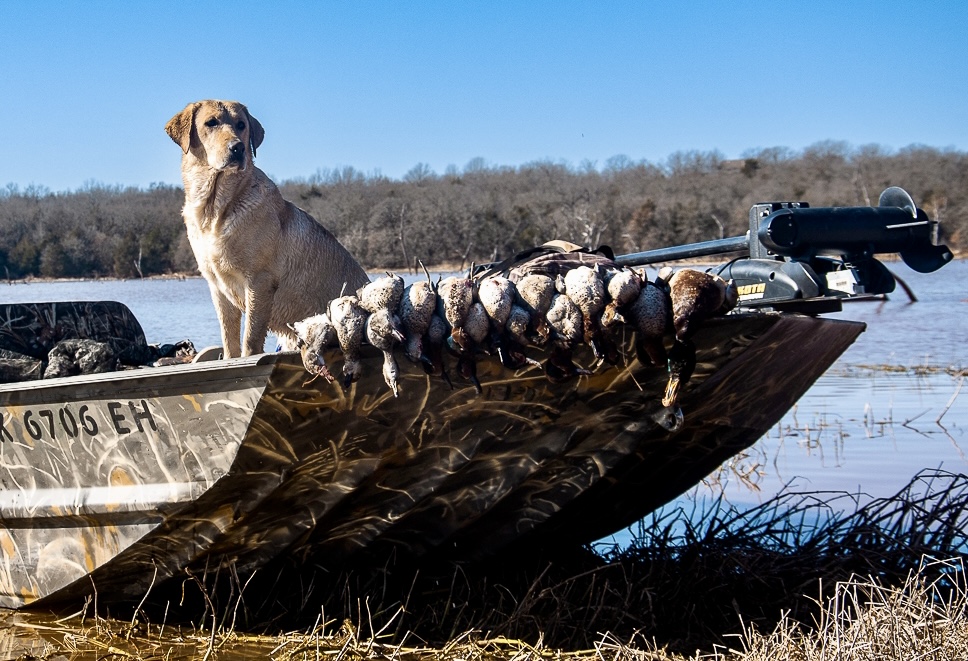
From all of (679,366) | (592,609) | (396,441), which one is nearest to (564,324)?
(679,366)

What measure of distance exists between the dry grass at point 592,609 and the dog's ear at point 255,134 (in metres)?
2.26

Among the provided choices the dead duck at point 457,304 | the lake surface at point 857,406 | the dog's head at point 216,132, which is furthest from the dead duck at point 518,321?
the dog's head at point 216,132

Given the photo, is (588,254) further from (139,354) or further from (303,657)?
(139,354)

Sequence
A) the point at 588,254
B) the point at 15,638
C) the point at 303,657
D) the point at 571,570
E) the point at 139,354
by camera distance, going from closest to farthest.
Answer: the point at 588,254
the point at 303,657
the point at 15,638
the point at 571,570
the point at 139,354

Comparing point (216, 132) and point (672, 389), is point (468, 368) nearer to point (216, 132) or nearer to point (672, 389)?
point (672, 389)

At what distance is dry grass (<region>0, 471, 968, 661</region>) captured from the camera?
429 centimetres

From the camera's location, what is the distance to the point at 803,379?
4676mm

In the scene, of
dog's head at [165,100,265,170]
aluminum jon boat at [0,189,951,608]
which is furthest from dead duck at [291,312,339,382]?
dog's head at [165,100,265,170]

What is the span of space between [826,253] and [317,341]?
2.10 meters

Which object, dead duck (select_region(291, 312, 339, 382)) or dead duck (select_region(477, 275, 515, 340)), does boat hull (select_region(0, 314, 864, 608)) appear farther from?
dead duck (select_region(477, 275, 515, 340))

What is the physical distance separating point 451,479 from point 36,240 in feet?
51.4

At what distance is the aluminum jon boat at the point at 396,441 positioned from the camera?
373cm

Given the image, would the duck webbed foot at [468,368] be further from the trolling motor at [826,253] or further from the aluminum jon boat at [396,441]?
the trolling motor at [826,253]

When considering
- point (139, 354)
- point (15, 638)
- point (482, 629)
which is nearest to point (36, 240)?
point (139, 354)
